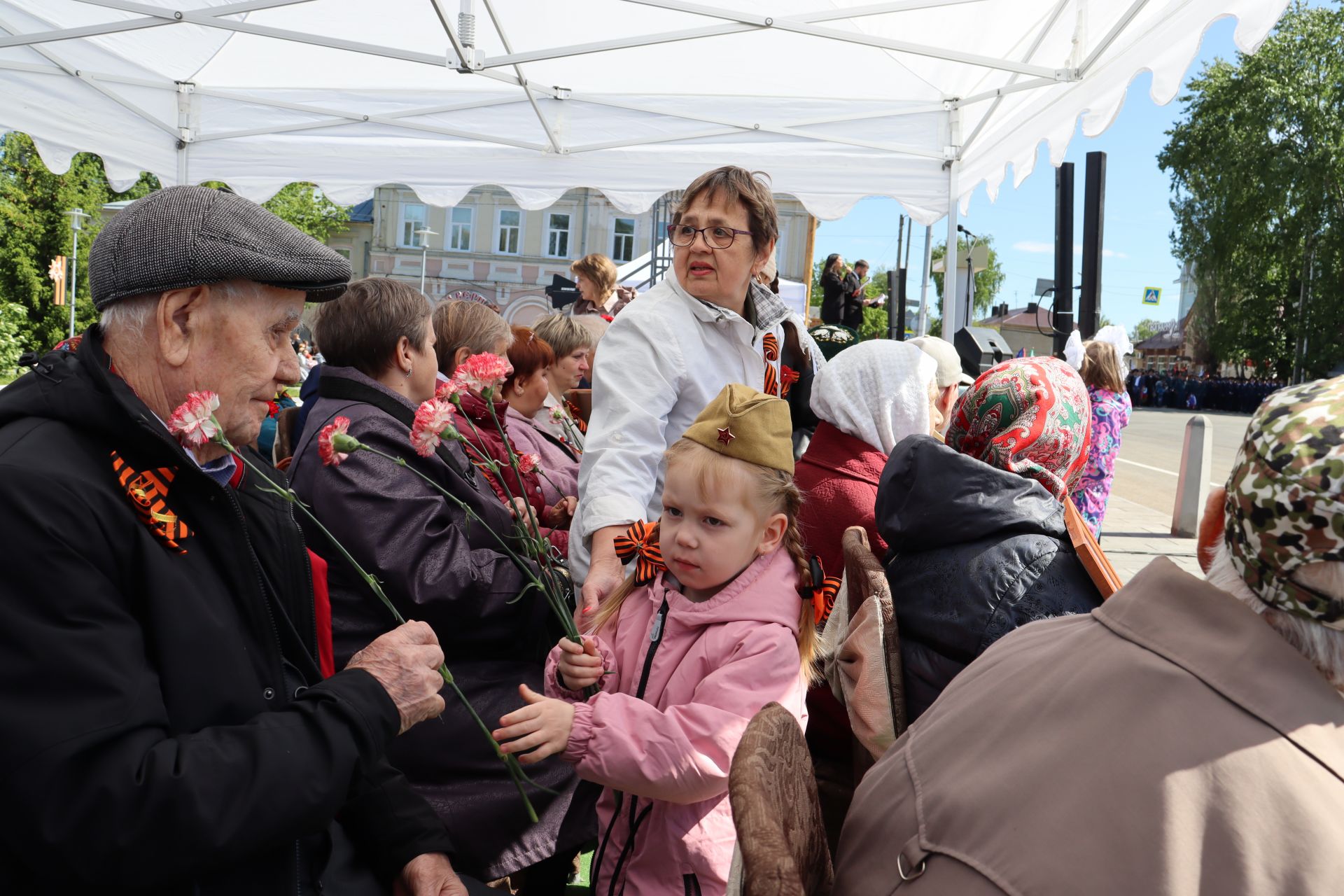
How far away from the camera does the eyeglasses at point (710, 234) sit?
2664 millimetres

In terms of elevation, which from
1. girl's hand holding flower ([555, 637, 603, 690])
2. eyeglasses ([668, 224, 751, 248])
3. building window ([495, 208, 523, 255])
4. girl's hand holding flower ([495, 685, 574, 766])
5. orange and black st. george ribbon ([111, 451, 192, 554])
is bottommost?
girl's hand holding flower ([495, 685, 574, 766])

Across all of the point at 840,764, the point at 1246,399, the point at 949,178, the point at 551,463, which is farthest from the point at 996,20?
the point at 1246,399

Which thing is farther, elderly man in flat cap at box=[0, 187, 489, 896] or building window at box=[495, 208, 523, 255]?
building window at box=[495, 208, 523, 255]

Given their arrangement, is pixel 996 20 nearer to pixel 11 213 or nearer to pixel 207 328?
pixel 207 328

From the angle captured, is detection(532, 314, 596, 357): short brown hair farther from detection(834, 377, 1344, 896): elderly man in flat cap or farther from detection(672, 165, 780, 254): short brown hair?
detection(834, 377, 1344, 896): elderly man in flat cap

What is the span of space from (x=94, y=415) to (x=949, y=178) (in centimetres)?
606

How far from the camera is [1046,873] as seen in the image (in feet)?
3.00

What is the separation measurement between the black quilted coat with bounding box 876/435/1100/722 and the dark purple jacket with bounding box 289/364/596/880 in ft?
3.19

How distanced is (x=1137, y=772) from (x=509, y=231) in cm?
4359

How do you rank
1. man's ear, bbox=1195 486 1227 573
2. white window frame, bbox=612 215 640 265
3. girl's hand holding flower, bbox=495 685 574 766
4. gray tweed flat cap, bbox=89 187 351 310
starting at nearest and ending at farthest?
man's ear, bbox=1195 486 1227 573 < gray tweed flat cap, bbox=89 187 351 310 < girl's hand holding flower, bbox=495 685 574 766 < white window frame, bbox=612 215 640 265

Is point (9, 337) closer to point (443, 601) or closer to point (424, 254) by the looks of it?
point (424, 254)

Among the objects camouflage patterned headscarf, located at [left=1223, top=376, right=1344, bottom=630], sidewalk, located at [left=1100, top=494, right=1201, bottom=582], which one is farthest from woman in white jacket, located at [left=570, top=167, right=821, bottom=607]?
sidewalk, located at [left=1100, top=494, right=1201, bottom=582]

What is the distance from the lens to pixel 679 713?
5.97ft

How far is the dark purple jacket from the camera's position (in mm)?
2330
